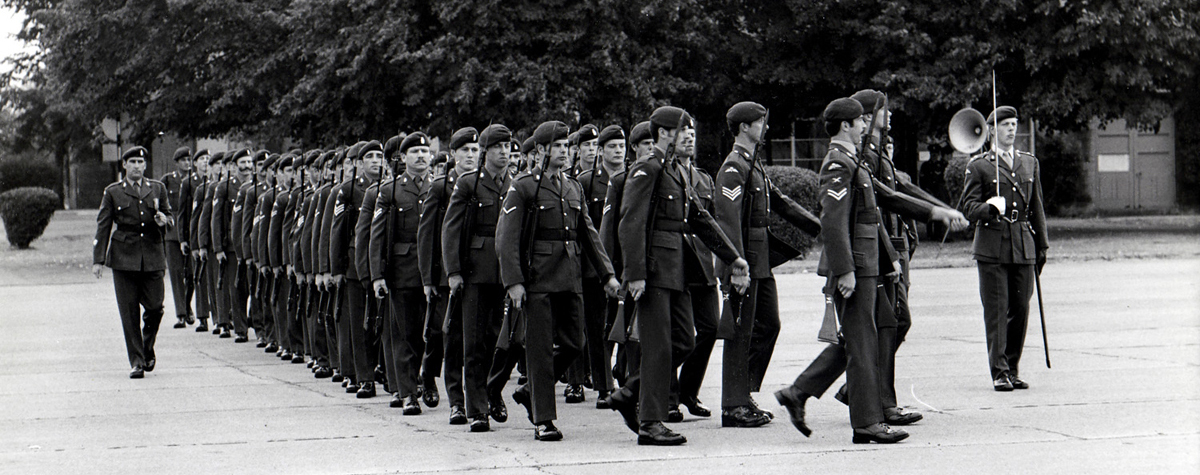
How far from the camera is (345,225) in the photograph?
1060cm

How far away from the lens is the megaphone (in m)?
9.39

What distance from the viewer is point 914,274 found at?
22203 mm

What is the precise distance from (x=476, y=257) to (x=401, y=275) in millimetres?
1082

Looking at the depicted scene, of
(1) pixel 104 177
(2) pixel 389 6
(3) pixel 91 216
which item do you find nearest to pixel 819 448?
(2) pixel 389 6

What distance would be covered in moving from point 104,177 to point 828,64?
48808 mm

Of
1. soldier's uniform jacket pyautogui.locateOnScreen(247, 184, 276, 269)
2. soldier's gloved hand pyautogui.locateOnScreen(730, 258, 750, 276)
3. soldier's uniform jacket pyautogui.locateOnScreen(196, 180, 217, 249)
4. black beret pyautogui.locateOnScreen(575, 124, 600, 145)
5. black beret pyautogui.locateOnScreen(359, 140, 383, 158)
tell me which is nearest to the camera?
soldier's gloved hand pyautogui.locateOnScreen(730, 258, 750, 276)

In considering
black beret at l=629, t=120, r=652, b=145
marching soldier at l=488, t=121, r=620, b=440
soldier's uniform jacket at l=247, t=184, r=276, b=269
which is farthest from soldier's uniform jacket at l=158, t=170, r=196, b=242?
marching soldier at l=488, t=121, r=620, b=440

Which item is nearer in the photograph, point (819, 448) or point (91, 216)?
point (819, 448)

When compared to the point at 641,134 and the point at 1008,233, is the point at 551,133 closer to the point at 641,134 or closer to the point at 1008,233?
the point at 641,134

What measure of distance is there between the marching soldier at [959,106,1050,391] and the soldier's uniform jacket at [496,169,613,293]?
10.7 feet

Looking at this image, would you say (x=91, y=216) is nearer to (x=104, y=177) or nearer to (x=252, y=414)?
(x=104, y=177)

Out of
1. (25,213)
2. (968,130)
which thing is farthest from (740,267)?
(25,213)

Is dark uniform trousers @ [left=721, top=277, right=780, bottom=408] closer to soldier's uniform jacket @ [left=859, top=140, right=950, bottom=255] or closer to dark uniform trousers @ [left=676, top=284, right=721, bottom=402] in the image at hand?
dark uniform trousers @ [left=676, top=284, right=721, bottom=402]

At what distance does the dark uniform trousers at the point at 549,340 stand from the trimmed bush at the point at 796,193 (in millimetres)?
16509
